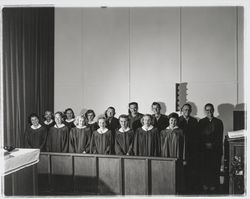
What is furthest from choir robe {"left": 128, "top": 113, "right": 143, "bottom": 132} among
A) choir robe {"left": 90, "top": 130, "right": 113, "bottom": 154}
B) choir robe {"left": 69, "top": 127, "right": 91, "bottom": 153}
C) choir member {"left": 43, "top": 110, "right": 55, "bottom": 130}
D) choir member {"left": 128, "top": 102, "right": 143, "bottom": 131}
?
choir member {"left": 43, "top": 110, "right": 55, "bottom": 130}

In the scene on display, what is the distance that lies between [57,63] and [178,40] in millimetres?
3187

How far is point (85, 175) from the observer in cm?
499

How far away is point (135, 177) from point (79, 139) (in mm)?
1470

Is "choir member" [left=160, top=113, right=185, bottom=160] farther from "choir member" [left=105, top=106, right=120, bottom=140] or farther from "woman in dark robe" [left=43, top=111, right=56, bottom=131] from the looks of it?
"woman in dark robe" [left=43, top=111, right=56, bottom=131]

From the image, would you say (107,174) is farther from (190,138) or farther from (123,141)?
(190,138)

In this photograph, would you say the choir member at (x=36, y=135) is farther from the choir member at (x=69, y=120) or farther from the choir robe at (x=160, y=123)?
the choir robe at (x=160, y=123)

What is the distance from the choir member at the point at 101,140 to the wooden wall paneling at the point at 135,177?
0.76m

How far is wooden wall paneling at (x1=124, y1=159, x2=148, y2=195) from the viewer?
463cm

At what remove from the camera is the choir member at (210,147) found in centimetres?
596

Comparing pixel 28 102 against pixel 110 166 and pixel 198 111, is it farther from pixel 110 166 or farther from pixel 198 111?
pixel 198 111

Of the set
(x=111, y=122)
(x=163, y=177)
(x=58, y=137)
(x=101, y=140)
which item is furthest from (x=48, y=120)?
(x=163, y=177)

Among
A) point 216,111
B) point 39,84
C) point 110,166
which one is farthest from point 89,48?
point 110,166

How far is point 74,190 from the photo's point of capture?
5.01 m

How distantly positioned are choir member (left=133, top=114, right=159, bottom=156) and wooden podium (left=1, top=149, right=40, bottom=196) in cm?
186
